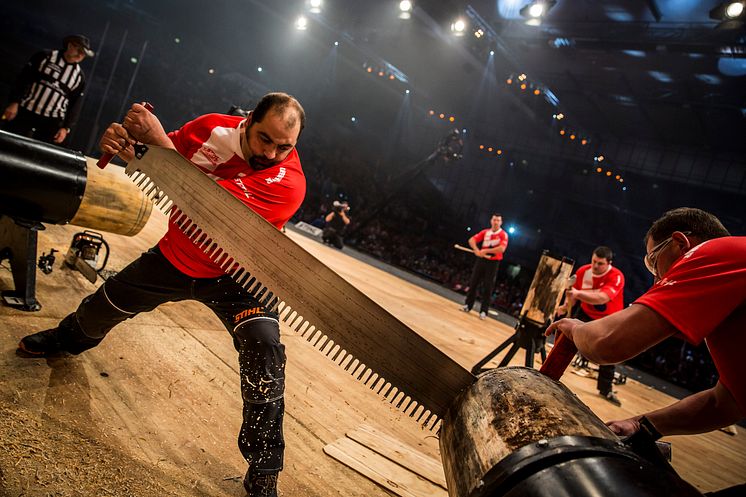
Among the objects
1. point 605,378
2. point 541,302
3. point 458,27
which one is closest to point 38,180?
point 541,302

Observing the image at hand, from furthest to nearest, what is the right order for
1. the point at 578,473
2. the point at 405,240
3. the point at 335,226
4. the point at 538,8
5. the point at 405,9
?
the point at 405,240, the point at 405,9, the point at 335,226, the point at 538,8, the point at 578,473

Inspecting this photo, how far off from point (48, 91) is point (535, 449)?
18.3 ft

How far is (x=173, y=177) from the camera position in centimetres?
177

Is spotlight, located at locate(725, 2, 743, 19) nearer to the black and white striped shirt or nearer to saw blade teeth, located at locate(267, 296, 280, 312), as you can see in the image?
saw blade teeth, located at locate(267, 296, 280, 312)

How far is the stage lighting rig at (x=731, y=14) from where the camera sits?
28.5ft

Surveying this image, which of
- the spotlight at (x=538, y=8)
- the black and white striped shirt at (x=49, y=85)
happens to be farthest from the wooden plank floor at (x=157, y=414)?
the spotlight at (x=538, y=8)

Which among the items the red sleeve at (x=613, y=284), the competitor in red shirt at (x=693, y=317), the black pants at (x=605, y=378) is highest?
the red sleeve at (x=613, y=284)

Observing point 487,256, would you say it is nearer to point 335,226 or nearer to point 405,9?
point 335,226

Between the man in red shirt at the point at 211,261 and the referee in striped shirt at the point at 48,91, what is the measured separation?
139 inches

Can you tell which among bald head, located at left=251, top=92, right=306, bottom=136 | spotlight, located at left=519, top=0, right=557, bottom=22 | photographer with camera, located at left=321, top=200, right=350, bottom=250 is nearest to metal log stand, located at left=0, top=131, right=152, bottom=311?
bald head, located at left=251, top=92, right=306, bottom=136

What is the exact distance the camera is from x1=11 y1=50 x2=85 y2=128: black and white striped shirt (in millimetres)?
4238

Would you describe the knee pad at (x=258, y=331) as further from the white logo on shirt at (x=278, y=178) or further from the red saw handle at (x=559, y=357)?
the red saw handle at (x=559, y=357)

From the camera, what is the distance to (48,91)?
430 centimetres

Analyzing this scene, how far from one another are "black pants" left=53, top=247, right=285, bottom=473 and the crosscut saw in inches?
4.3
